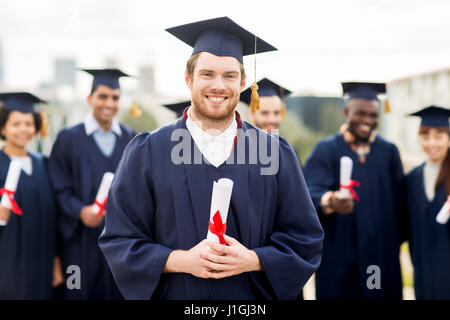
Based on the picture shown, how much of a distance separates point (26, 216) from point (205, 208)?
2.38m

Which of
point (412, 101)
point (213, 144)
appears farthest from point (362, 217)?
point (412, 101)

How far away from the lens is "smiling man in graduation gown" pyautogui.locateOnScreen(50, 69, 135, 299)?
12.6 ft

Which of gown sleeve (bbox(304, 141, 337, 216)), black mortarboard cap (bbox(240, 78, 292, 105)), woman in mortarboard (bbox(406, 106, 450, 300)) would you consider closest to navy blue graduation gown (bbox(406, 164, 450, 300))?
woman in mortarboard (bbox(406, 106, 450, 300))

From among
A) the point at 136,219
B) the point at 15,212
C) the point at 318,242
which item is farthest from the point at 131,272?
the point at 15,212

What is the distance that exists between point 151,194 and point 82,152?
7.13 feet

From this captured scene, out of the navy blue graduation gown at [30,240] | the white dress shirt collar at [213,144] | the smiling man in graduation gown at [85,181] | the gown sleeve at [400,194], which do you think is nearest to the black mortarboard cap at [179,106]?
the smiling man in graduation gown at [85,181]

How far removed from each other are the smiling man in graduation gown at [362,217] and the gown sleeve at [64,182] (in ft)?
6.37

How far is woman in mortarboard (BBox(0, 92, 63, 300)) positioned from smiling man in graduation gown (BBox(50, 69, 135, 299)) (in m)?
0.12

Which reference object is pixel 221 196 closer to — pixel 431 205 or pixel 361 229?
pixel 361 229

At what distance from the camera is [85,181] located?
3863 millimetres

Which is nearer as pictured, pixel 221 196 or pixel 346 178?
pixel 221 196

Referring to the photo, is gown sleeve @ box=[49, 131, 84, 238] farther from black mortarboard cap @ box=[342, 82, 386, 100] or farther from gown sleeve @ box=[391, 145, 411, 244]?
gown sleeve @ box=[391, 145, 411, 244]

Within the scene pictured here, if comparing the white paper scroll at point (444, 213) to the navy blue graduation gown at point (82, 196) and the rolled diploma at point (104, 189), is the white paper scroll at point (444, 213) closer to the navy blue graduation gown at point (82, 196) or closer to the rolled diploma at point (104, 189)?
the rolled diploma at point (104, 189)

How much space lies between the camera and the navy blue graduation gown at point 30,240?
369 centimetres
